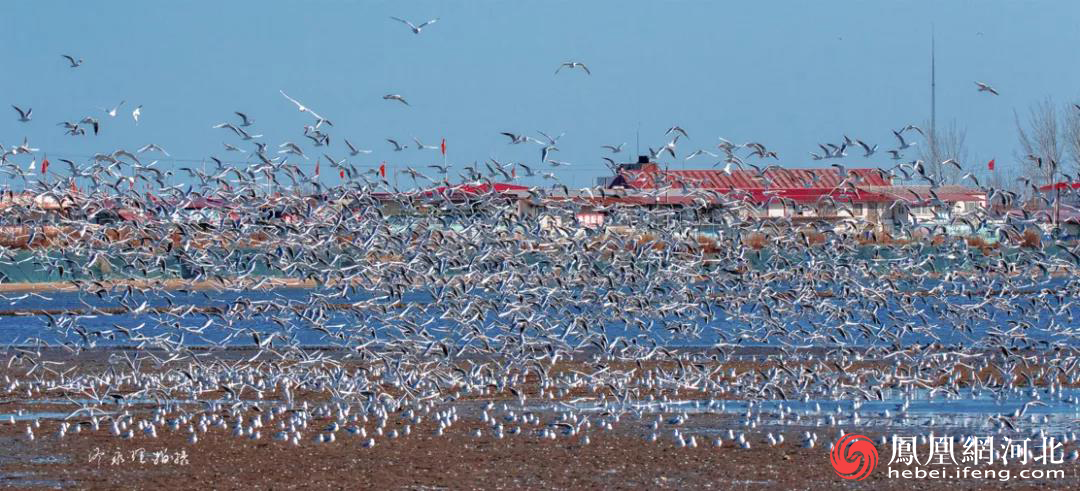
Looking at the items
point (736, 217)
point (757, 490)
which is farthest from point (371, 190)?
point (757, 490)

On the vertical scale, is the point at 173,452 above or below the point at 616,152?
below

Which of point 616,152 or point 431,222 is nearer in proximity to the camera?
point 616,152

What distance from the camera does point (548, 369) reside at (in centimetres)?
2753

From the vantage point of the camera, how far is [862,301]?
102ft

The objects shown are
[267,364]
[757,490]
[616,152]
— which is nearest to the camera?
[757,490]

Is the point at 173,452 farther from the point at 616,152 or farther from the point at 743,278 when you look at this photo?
the point at 743,278

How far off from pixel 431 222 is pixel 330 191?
2.05 m

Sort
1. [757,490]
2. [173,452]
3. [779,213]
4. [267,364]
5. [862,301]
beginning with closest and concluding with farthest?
[757,490]
[173,452]
[267,364]
[862,301]
[779,213]

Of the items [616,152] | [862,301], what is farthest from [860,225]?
[616,152]

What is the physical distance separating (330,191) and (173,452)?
9.58 metres

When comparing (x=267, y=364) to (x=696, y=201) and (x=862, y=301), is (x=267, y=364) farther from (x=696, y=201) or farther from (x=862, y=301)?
(x=862, y=301)

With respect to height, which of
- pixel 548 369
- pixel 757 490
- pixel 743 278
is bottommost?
pixel 757 490

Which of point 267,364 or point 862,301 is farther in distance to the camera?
point 862,301

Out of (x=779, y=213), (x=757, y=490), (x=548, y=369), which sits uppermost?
(x=779, y=213)
